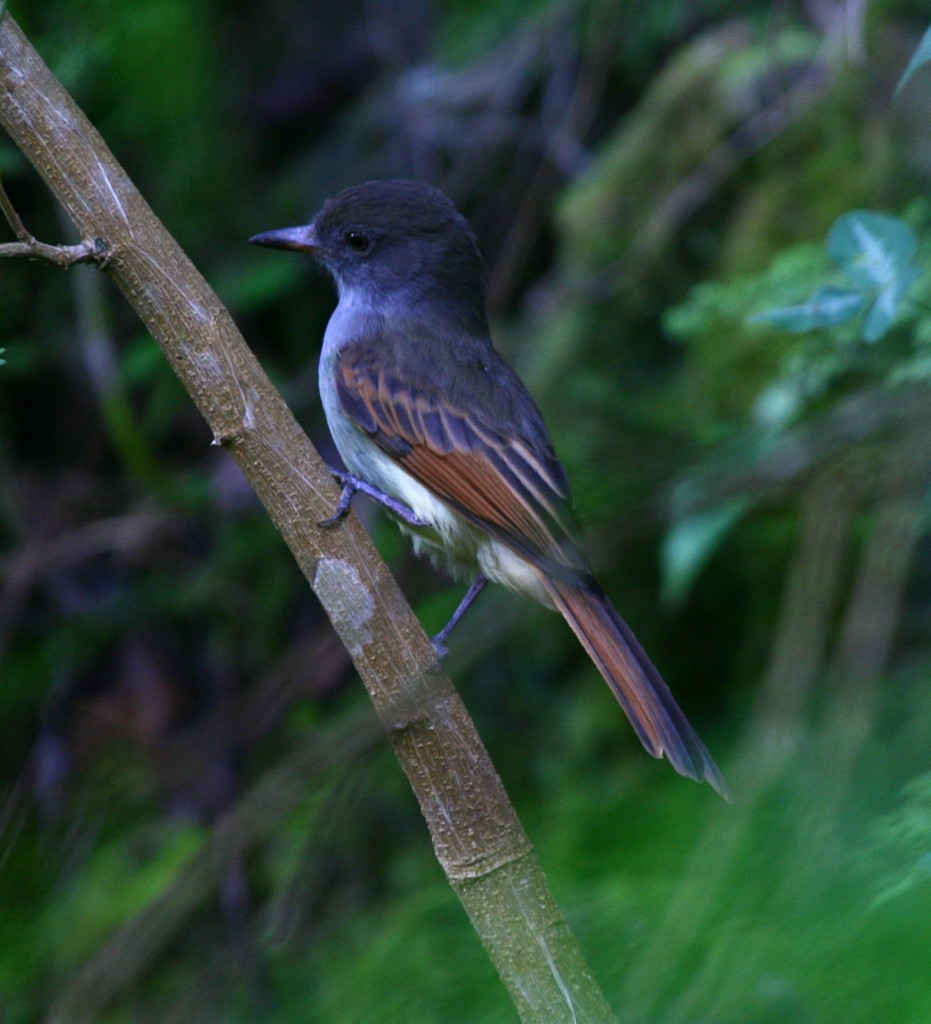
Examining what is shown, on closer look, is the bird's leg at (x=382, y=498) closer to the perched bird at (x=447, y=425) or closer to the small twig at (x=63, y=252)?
the perched bird at (x=447, y=425)

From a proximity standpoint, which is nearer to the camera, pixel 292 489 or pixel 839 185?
pixel 292 489

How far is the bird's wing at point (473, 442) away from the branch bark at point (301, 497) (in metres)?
0.73

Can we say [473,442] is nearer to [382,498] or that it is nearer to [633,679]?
[382,498]

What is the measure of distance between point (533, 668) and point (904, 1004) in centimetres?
332

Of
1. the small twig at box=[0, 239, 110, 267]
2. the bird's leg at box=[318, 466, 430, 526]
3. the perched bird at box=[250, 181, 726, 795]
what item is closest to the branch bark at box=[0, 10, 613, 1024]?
the small twig at box=[0, 239, 110, 267]

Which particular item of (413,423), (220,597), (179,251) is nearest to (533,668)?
(220,597)

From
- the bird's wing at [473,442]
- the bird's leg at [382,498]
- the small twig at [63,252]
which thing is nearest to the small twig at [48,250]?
the small twig at [63,252]

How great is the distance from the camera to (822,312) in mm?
2322

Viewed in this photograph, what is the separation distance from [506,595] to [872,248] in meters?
0.92

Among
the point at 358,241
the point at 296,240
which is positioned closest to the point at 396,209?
the point at 358,241

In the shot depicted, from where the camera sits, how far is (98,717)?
2.16 metres

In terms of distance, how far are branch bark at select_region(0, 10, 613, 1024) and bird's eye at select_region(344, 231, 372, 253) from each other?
1626 millimetres

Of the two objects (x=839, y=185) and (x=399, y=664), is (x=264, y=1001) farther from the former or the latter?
(x=839, y=185)

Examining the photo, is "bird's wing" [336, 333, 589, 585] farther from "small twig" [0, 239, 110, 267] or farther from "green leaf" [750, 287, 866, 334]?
"small twig" [0, 239, 110, 267]
